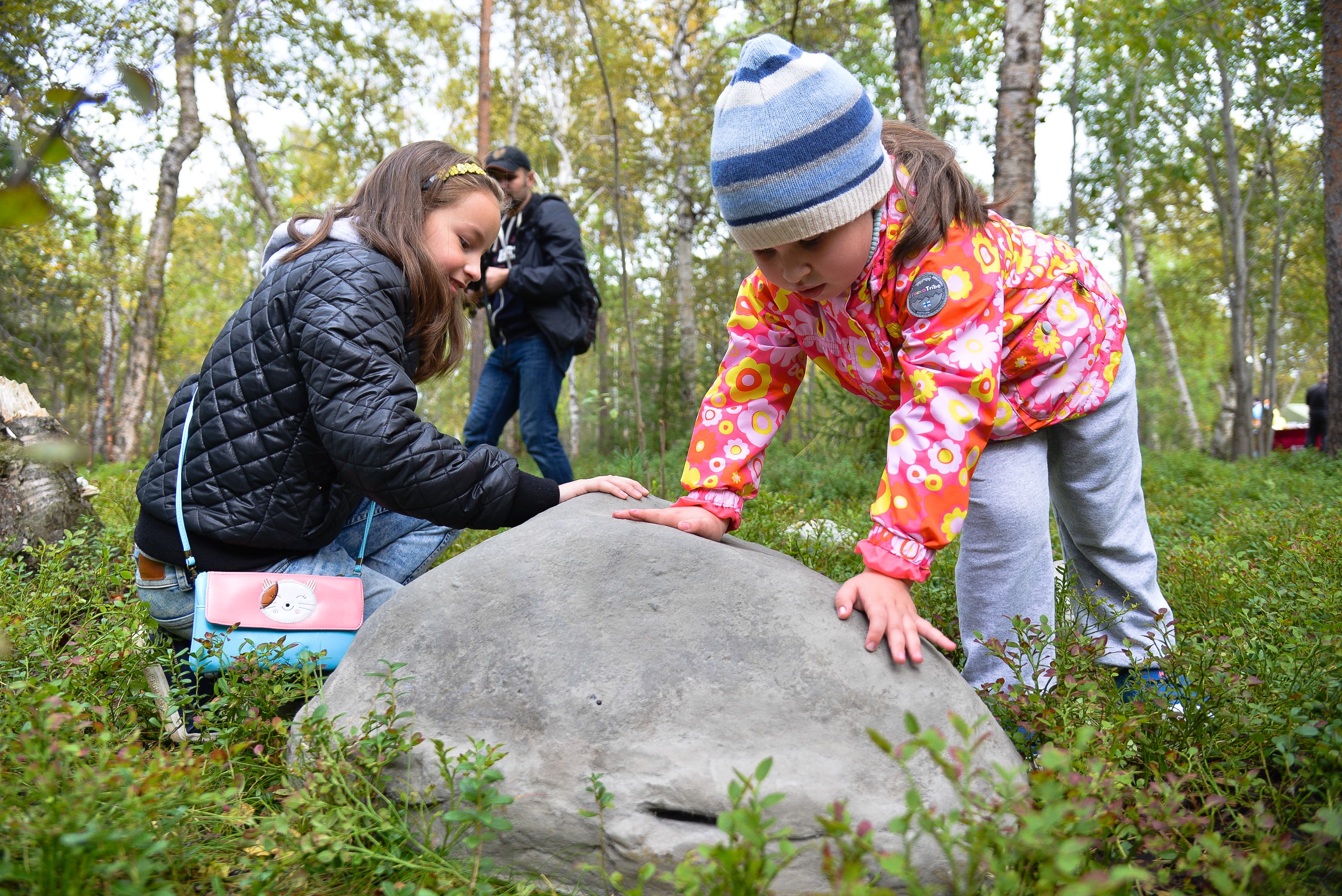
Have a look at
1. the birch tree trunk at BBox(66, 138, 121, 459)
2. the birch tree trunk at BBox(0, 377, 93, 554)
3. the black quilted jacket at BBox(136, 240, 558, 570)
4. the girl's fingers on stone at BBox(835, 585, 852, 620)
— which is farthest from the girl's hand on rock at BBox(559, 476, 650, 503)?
the birch tree trunk at BBox(66, 138, 121, 459)

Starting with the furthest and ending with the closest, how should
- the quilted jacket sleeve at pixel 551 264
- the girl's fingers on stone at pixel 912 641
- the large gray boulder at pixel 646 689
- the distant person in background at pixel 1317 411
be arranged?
the distant person in background at pixel 1317 411
the quilted jacket sleeve at pixel 551 264
the girl's fingers on stone at pixel 912 641
the large gray boulder at pixel 646 689

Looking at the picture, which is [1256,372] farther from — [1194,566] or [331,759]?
[331,759]

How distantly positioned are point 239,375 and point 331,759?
1.30 metres

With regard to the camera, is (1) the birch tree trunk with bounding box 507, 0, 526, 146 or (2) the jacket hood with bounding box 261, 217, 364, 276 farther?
(1) the birch tree trunk with bounding box 507, 0, 526, 146

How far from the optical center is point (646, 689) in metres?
1.88

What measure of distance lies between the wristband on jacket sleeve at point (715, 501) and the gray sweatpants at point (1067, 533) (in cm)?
72

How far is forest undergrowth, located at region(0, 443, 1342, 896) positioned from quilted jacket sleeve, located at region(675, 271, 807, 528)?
35.7 inches

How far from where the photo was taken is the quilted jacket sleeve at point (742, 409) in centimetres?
257

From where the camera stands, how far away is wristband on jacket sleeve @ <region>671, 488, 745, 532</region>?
2.55 m

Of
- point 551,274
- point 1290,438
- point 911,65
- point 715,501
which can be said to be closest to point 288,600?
point 715,501

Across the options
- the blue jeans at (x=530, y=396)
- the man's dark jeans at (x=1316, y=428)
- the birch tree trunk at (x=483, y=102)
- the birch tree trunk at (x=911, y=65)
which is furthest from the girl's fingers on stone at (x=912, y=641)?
the man's dark jeans at (x=1316, y=428)

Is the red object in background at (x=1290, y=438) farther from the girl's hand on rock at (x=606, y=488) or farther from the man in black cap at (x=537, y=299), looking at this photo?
the girl's hand on rock at (x=606, y=488)

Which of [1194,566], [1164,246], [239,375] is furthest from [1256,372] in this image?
[239,375]

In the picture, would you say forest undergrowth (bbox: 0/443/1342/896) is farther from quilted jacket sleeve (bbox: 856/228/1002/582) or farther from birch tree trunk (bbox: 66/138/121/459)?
birch tree trunk (bbox: 66/138/121/459)
